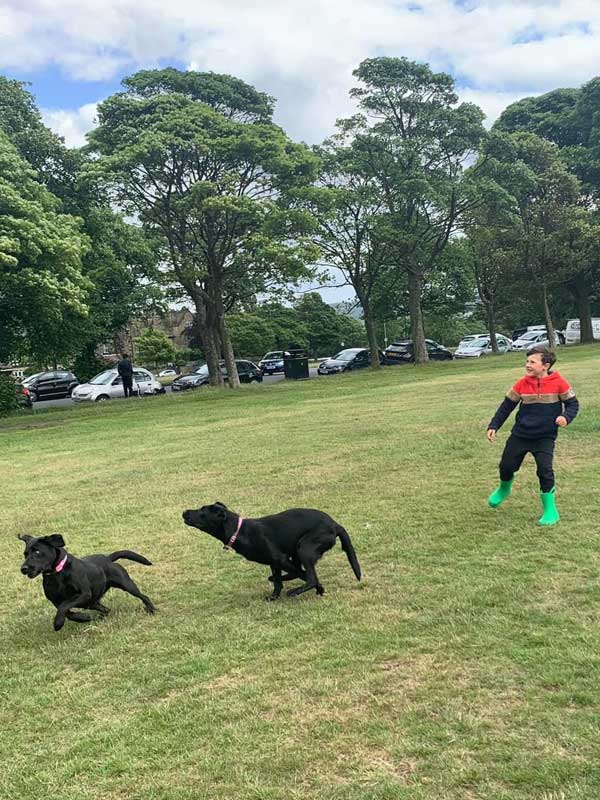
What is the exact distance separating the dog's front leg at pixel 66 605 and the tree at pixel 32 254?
41.5ft

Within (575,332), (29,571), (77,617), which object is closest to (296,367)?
(575,332)

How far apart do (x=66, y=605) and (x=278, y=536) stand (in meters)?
1.42

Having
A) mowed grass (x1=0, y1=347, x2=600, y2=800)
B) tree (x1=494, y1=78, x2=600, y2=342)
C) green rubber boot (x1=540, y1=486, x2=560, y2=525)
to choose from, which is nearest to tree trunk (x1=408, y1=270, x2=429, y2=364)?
tree (x1=494, y1=78, x2=600, y2=342)

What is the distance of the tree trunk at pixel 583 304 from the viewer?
125ft

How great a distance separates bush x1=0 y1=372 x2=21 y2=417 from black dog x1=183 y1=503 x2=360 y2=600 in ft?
58.7

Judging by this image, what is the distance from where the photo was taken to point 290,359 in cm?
3238

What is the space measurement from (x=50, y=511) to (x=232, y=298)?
23.0 meters

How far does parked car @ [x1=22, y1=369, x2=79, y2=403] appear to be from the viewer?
103ft

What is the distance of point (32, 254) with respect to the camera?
16250mm

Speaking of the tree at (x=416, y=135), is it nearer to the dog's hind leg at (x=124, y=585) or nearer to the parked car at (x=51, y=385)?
the parked car at (x=51, y=385)

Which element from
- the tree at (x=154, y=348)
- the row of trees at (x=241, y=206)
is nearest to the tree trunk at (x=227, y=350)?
the row of trees at (x=241, y=206)

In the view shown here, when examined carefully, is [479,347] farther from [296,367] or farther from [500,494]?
[500,494]

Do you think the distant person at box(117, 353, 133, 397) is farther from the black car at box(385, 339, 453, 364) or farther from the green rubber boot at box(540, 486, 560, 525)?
the green rubber boot at box(540, 486, 560, 525)

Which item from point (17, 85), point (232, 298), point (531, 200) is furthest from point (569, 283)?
point (17, 85)
